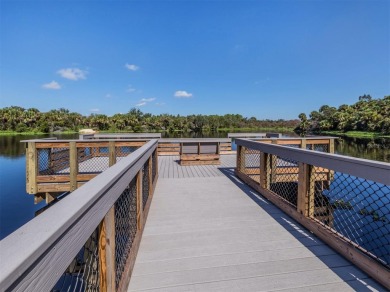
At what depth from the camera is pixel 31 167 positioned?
177 inches

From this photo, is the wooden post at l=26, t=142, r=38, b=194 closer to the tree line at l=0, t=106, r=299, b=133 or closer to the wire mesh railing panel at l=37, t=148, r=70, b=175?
the wire mesh railing panel at l=37, t=148, r=70, b=175

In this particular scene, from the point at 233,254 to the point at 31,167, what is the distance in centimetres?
434

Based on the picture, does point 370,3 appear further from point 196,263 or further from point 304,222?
point 196,263

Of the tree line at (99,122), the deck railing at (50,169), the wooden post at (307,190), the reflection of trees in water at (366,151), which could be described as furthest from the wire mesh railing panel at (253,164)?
the tree line at (99,122)

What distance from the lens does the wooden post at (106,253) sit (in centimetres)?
110

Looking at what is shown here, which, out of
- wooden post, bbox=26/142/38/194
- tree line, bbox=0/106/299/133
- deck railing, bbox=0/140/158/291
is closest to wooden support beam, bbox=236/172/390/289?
deck railing, bbox=0/140/158/291

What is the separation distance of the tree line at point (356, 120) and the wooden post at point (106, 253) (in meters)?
39.9

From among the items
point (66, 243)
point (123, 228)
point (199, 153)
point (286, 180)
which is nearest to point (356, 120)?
point (199, 153)

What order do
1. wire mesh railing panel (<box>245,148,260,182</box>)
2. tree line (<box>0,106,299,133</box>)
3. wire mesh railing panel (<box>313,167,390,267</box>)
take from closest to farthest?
wire mesh railing panel (<box>313,167,390,267</box>) < wire mesh railing panel (<box>245,148,260,182</box>) < tree line (<box>0,106,299,133</box>)

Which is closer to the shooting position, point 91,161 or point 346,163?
point 346,163

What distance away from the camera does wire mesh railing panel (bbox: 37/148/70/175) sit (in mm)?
5154

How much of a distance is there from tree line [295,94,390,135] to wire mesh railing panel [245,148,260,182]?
113 ft

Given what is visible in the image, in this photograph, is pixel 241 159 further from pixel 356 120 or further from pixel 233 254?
pixel 356 120

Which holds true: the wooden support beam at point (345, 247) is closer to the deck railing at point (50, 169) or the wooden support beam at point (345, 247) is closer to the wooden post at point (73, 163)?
the deck railing at point (50, 169)
